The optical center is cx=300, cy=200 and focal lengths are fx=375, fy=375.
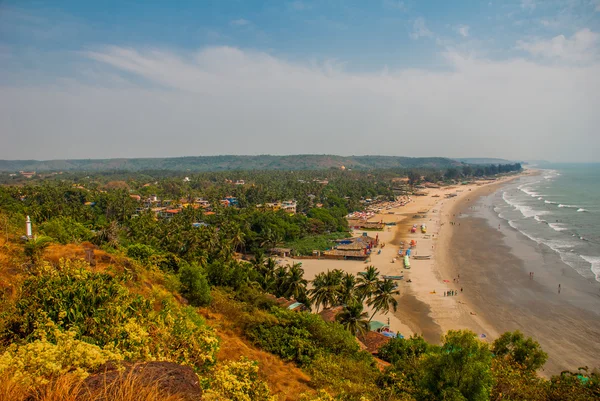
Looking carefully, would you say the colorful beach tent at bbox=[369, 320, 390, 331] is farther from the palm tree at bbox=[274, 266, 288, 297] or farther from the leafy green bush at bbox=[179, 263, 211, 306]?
the leafy green bush at bbox=[179, 263, 211, 306]

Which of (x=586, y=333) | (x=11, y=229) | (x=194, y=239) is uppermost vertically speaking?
(x=11, y=229)

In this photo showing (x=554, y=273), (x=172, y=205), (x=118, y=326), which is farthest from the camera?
(x=172, y=205)

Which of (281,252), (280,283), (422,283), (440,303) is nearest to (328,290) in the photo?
(280,283)

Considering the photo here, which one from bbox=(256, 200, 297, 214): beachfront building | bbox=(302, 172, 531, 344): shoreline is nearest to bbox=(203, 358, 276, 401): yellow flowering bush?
bbox=(302, 172, 531, 344): shoreline

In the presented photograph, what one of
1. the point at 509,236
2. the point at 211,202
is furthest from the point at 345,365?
the point at 211,202

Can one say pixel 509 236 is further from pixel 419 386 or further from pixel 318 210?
pixel 419 386

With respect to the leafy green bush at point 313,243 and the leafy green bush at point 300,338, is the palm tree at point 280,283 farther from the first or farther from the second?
the leafy green bush at point 313,243
